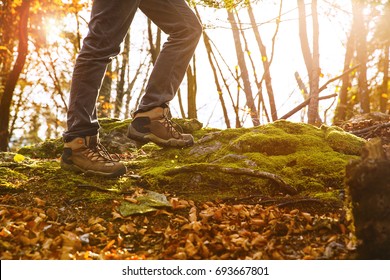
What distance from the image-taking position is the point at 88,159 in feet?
10.0

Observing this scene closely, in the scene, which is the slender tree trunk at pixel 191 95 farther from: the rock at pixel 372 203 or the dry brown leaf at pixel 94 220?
the rock at pixel 372 203

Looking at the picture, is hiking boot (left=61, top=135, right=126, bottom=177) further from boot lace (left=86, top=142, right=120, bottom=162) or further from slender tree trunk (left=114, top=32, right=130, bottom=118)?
slender tree trunk (left=114, top=32, right=130, bottom=118)

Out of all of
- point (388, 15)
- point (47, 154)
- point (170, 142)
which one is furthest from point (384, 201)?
point (388, 15)

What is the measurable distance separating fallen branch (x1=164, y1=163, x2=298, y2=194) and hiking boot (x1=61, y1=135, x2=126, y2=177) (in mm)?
480

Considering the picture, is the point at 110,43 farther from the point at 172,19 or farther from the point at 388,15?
the point at 388,15

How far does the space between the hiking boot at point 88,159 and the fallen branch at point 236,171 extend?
48 cm

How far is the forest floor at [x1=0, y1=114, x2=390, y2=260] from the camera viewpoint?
6.98 ft

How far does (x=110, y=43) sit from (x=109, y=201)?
4.27 feet

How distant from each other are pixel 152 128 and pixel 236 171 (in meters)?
0.94

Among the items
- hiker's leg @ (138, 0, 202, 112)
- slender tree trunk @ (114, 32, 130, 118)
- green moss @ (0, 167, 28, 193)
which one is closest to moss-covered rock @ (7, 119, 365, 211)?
green moss @ (0, 167, 28, 193)

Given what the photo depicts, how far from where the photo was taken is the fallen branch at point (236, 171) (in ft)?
9.83

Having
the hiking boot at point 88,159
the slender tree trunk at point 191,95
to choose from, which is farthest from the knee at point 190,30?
the slender tree trunk at point 191,95

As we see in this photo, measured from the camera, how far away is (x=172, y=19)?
344 centimetres

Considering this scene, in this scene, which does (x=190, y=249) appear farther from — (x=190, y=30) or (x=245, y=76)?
(x=245, y=76)
